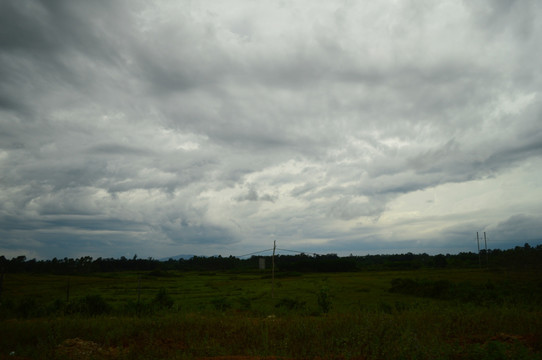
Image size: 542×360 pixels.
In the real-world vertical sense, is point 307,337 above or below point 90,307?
above

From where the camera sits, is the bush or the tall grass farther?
the bush

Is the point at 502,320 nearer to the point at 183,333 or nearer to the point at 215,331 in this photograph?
the point at 215,331

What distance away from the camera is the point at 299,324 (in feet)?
44.5

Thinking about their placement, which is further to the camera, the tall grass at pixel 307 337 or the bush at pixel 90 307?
the bush at pixel 90 307

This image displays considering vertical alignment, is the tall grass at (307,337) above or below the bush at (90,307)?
above

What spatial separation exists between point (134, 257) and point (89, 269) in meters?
33.3

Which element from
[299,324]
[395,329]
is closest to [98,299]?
[299,324]

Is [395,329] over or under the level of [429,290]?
over

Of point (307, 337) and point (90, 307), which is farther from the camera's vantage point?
point (90, 307)

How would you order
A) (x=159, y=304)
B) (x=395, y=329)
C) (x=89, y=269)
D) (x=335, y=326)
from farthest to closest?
(x=89, y=269)
(x=159, y=304)
(x=335, y=326)
(x=395, y=329)

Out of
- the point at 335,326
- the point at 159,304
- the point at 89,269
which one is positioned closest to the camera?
the point at 335,326

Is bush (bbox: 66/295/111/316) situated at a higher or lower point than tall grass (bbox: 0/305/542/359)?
lower

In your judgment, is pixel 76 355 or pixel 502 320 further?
pixel 502 320

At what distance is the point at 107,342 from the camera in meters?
12.8
